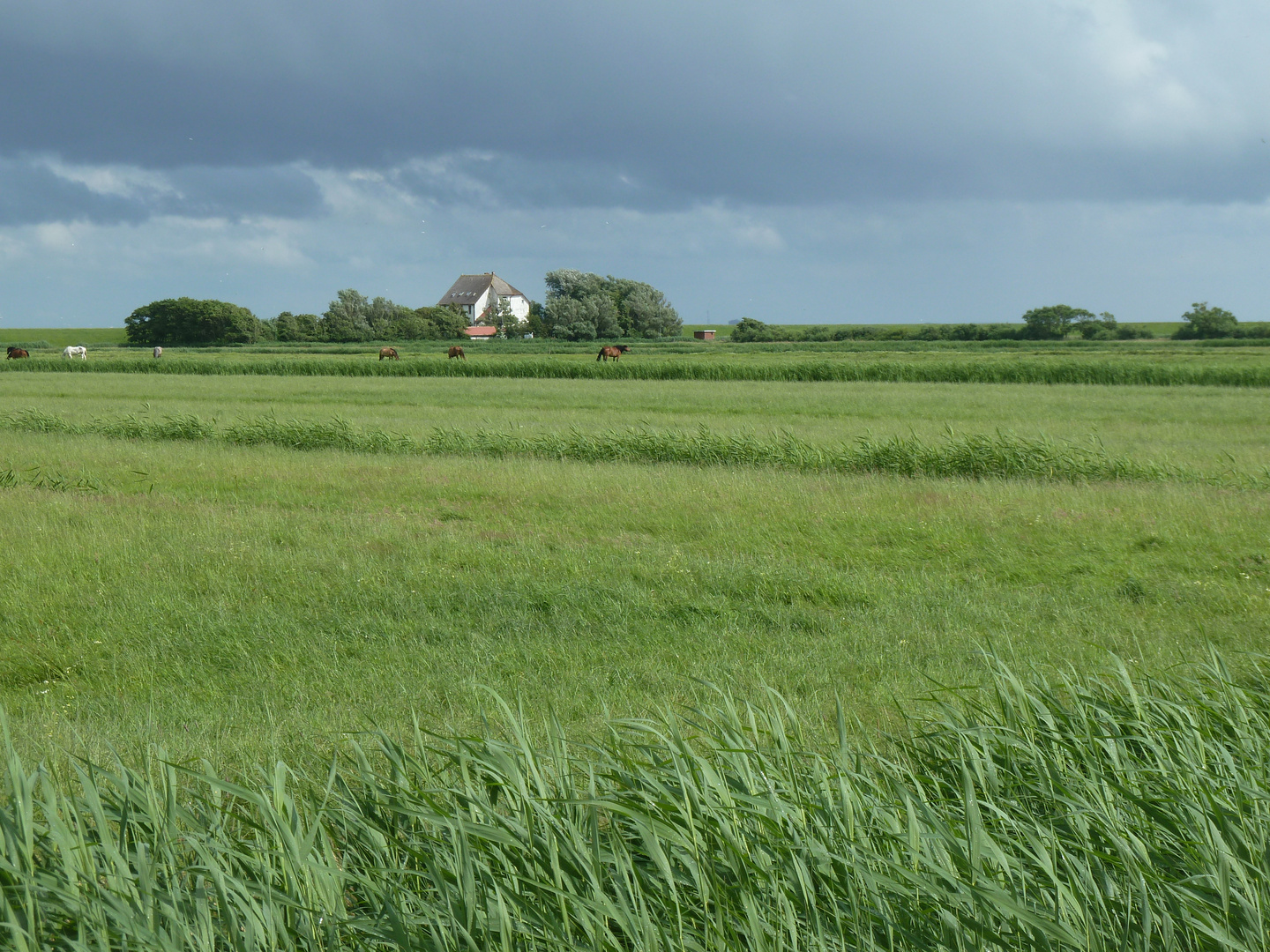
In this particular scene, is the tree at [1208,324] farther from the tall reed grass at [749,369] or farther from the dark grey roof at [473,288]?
the dark grey roof at [473,288]

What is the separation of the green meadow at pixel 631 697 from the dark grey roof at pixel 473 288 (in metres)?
138

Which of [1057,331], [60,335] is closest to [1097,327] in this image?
[1057,331]

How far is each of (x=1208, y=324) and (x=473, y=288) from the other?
111229 millimetres

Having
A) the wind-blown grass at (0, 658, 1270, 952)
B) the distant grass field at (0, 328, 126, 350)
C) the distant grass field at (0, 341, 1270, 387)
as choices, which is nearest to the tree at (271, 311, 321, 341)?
the distant grass field at (0, 328, 126, 350)

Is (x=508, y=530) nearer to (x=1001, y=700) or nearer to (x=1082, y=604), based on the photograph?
(x=1082, y=604)

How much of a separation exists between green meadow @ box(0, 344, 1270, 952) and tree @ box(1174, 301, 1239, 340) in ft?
277

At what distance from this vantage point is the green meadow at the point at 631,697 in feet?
9.08

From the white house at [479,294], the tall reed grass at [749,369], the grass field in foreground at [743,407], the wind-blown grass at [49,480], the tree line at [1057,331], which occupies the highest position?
the white house at [479,294]

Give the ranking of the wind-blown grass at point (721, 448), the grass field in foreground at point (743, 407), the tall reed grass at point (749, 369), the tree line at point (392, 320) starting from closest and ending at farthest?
the wind-blown grass at point (721, 448)
the grass field in foreground at point (743, 407)
the tall reed grass at point (749, 369)
the tree line at point (392, 320)

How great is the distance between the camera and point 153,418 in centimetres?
2586

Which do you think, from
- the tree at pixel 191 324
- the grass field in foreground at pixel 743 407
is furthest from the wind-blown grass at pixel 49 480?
the tree at pixel 191 324

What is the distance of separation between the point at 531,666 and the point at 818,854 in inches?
175

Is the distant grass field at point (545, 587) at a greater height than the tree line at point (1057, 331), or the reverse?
the tree line at point (1057, 331)

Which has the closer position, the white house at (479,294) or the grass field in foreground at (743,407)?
the grass field in foreground at (743,407)
